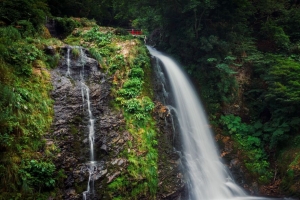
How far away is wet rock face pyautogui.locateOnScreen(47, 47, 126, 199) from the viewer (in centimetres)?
733

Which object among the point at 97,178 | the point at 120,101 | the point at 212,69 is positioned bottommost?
the point at 97,178

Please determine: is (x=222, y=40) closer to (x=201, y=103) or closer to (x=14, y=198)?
(x=201, y=103)

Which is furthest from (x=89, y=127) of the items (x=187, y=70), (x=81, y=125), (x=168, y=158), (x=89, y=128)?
(x=187, y=70)

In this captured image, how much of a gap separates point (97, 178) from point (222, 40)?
373 inches

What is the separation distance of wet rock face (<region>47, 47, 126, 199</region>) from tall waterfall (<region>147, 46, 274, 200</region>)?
327 cm

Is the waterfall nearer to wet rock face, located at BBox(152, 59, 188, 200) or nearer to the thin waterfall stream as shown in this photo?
the thin waterfall stream

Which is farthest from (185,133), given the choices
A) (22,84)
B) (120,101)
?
(22,84)

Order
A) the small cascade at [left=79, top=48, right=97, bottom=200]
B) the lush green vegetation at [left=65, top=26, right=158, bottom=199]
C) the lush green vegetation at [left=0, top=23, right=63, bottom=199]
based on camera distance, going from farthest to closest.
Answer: the lush green vegetation at [left=65, top=26, right=158, bottom=199] < the small cascade at [left=79, top=48, right=97, bottom=200] < the lush green vegetation at [left=0, top=23, right=63, bottom=199]


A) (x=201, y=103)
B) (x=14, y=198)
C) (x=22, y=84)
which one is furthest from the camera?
(x=201, y=103)

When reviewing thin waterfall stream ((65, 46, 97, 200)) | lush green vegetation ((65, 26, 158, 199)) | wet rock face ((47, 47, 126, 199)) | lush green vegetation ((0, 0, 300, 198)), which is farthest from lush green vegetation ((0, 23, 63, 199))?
lush green vegetation ((65, 26, 158, 199))

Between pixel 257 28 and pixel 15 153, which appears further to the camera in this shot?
pixel 257 28

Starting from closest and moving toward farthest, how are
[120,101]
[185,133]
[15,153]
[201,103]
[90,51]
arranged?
1. [15,153]
2. [120,101]
3. [90,51]
4. [185,133]
5. [201,103]

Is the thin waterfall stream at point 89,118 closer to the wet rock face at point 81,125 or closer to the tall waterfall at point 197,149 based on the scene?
the wet rock face at point 81,125

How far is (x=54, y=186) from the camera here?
267 inches
